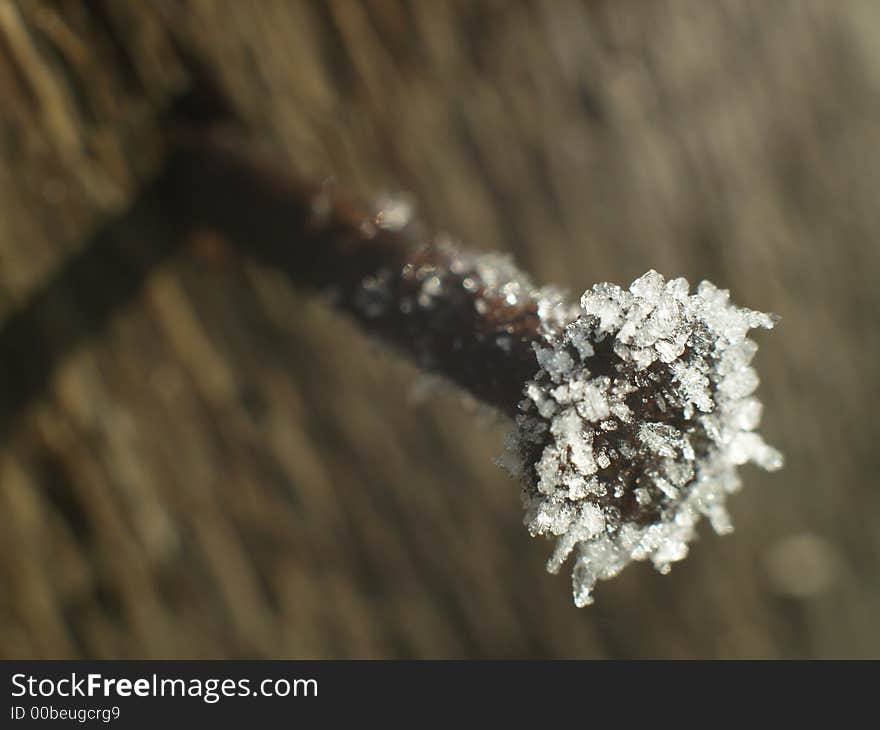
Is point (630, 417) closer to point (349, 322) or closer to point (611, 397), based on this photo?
point (611, 397)

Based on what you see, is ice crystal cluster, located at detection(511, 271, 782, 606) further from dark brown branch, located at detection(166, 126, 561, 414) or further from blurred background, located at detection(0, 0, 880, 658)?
blurred background, located at detection(0, 0, 880, 658)

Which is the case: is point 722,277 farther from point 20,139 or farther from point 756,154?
point 20,139

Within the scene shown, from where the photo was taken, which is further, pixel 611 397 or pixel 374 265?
pixel 374 265

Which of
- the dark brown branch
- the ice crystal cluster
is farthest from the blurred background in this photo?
the ice crystal cluster

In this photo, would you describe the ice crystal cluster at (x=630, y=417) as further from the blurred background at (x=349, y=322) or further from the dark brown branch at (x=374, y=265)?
the blurred background at (x=349, y=322)

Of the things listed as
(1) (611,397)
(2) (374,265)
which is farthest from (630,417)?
(2) (374,265)

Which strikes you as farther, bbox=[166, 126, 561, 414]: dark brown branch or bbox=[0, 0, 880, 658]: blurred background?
bbox=[0, 0, 880, 658]: blurred background

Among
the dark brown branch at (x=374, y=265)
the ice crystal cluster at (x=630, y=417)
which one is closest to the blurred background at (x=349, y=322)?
the dark brown branch at (x=374, y=265)
